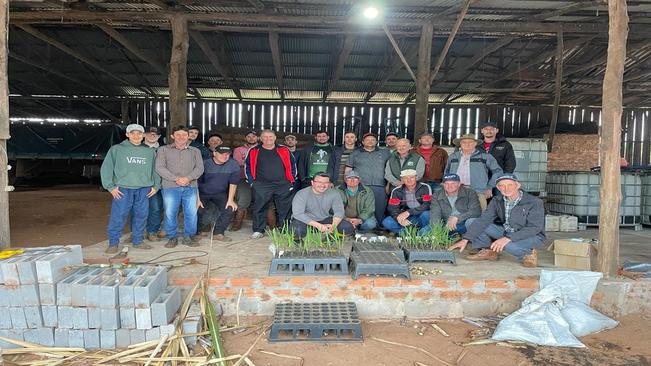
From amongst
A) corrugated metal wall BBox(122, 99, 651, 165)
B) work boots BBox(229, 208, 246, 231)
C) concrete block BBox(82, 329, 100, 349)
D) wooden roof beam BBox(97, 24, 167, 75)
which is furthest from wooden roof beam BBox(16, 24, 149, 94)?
concrete block BBox(82, 329, 100, 349)

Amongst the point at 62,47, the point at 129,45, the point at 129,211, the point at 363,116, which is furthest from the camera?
the point at 363,116

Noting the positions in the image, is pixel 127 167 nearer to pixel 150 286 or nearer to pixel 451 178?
pixel 150 286

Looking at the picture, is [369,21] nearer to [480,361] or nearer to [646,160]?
[480,361]

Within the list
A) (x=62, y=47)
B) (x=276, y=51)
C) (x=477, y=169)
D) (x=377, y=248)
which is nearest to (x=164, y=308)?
(x=377, y=248)

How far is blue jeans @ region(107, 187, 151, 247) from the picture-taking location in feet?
15.0

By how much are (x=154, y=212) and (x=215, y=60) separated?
5.15 metres

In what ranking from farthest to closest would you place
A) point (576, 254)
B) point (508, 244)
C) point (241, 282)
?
1. point (508, 244)
2. point (576, 254)
3. point (241, 282)

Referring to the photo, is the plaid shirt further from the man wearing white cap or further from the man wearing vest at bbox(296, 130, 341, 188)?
the man wearing vest at bbox(296, 130, 341, 188)

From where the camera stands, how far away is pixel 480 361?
3.04 metres

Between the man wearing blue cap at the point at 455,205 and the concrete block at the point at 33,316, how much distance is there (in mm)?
3833

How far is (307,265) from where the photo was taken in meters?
3.87

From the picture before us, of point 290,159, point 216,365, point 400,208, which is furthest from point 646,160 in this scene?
point 216,365

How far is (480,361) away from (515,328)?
0.52 metres

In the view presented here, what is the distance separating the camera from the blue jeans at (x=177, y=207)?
4.93 meters
